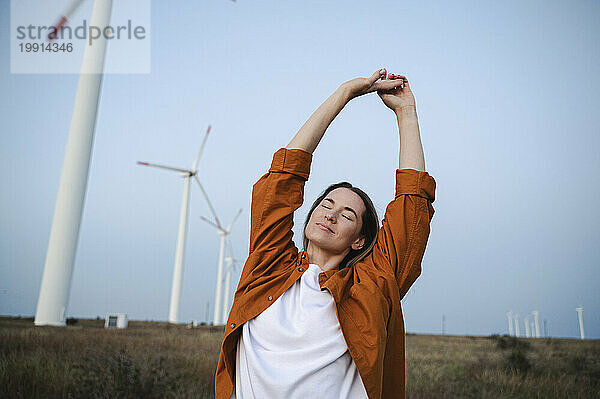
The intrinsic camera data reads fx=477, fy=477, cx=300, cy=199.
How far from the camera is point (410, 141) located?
266 cm

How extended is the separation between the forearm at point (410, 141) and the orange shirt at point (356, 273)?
68 millimetres

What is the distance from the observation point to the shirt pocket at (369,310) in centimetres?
208

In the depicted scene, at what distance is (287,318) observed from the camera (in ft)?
7.46

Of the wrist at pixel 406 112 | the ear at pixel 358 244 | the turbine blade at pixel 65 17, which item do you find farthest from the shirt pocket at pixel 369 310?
the turbine blade at pixel 65 17

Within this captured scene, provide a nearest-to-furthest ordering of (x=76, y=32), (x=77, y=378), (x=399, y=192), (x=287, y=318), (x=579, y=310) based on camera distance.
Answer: (x=287, y=318) → (x=399, y=192) → (x=77, y=378) → (x=76, y=32) → (x=579, y=310)

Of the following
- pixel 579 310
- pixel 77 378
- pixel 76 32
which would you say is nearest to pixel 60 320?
pixel 77 378

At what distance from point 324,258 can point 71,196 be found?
1453 centimetres

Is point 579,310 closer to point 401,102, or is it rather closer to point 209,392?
point 209,392

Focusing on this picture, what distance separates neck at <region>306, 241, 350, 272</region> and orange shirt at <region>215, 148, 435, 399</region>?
0.06 metres

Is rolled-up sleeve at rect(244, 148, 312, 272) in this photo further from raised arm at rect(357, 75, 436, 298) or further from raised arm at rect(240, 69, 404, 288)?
raised arm at rect(357, 75, 436, 298)

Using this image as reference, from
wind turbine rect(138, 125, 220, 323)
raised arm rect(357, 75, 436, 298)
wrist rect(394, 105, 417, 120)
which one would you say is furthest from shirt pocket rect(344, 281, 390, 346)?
wind turbine rect(138, 125, 220, 323)

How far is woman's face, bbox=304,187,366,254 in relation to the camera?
255cm

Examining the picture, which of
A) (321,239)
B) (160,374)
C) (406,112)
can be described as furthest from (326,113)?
(160,374)

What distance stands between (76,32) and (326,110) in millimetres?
19540
